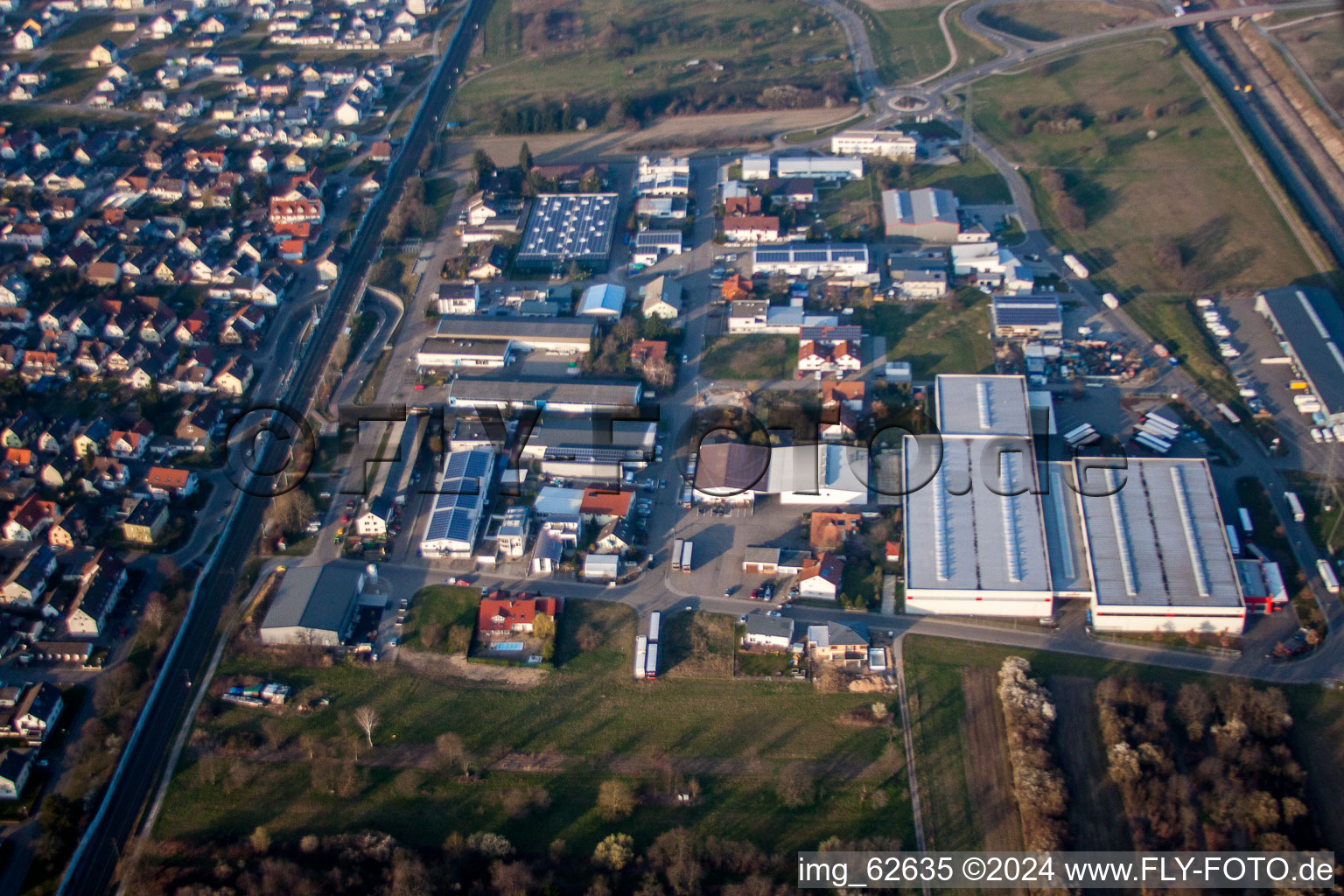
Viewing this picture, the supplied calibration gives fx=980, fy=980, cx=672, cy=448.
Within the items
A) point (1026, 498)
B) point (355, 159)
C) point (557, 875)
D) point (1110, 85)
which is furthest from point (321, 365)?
point (1110, 85)

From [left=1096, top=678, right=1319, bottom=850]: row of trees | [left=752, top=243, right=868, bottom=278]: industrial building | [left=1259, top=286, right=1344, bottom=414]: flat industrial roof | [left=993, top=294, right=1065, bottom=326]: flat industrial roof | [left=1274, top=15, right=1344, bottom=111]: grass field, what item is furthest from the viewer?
[left=1274, top=15, right=1344, bottom=111]: grass field

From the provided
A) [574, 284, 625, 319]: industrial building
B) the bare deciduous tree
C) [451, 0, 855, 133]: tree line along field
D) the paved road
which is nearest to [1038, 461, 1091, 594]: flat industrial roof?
[574, 284, 625, 319]: industrial building

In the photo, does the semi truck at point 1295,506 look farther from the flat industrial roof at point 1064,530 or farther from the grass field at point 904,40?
the grass field at point 904,40

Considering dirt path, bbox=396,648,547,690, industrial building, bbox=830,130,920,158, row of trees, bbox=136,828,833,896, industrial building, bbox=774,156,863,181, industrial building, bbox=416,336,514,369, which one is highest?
industrial building, bbox=830,130,920,158

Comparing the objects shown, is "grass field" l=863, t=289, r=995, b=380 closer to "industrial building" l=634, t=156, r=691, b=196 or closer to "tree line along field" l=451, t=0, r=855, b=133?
"industrial building" l=634, t=156, r=691, b=196

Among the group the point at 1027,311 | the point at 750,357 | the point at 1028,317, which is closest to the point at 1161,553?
the point at 1028,317

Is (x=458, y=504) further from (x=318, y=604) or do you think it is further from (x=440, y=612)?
(x=318, y=604)

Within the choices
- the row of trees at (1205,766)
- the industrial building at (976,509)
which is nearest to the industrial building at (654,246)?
the industrial building at (976,509)
